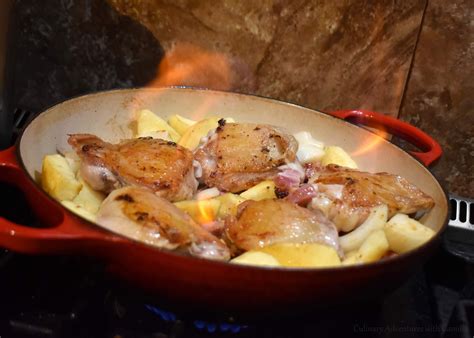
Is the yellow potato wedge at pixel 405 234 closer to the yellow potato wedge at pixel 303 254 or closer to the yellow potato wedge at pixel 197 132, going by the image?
the yellow potato wedge at pixel 303 254

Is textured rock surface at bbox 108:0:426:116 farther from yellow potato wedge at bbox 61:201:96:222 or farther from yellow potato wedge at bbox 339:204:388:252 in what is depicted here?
yellow potato wedge at bbox 61:201:96:222

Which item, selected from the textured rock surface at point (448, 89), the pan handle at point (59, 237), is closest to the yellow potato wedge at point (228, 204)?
the pan handle at point (59, 237)

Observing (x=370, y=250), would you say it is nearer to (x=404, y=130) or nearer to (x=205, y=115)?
(x=404, y=130)

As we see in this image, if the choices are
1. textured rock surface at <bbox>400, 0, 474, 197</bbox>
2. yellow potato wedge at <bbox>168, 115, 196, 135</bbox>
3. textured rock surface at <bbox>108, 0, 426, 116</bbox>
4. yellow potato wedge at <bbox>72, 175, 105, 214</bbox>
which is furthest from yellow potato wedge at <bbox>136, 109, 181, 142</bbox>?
textured rock surface at <bbox>400, 0, 474, 197</bbox>

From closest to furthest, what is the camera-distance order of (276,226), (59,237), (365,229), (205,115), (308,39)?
(59,237) → (276,226) → (365,229) → (205,115) → (308,39)

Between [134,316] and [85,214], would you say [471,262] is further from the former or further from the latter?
[85,214]

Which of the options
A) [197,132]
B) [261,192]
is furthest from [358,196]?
[197,132]
